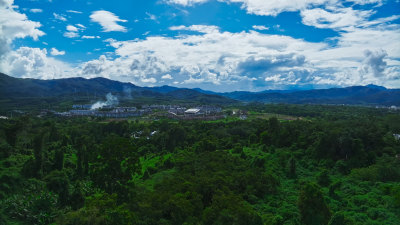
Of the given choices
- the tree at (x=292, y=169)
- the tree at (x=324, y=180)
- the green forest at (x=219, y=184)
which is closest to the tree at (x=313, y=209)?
the green forest at (x=219, y=184)

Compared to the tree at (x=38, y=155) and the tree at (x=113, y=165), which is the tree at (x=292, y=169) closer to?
the tree at (x=113, y=165)

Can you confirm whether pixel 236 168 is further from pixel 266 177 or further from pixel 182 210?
pixel 182 210

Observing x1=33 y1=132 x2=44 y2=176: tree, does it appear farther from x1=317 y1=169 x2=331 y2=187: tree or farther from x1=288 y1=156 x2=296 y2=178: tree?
x1=317 y1=169 x2=331 y2=187: tree

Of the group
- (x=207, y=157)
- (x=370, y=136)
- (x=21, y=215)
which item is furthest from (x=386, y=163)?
(x=21, y=215)

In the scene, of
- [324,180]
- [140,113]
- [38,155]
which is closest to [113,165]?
[38,155]

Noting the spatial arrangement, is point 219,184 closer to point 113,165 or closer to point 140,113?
point 113,165
